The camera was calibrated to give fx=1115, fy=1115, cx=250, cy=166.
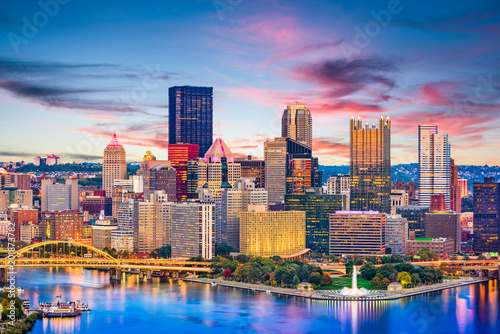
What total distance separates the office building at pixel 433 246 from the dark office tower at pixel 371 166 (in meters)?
10.5

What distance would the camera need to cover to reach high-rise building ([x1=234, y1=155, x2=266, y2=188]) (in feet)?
292

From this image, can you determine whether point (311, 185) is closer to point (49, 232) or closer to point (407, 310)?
point (49, 232)

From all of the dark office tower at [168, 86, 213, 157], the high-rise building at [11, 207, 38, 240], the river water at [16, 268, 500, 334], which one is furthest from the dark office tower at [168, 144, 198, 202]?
the river water at [16, 268, 500, 334]

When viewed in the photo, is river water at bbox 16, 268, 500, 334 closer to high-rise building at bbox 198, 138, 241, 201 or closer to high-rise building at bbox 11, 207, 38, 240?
high-rise building at bbox 11, 207, 38, 240

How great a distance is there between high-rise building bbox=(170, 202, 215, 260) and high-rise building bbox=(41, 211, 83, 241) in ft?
53.0

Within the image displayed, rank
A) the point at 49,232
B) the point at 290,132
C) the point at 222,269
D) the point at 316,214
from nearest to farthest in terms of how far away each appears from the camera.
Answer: the point at 222,269 → the point at 316,214 → the point at 49,232 → the point at 290,132

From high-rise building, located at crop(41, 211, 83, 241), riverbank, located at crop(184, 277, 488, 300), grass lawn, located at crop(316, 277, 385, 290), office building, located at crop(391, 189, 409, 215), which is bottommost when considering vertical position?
riverbank, located at crop(184, 277, 488, 300)

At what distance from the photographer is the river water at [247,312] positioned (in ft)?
143

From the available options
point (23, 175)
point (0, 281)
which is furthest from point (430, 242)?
point (23, 175)

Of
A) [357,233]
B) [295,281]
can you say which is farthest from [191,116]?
[295,281]

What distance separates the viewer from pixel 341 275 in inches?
2302

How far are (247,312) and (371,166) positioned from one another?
35.9m

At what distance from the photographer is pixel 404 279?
53656mm

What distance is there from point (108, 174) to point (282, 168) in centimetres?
2380
